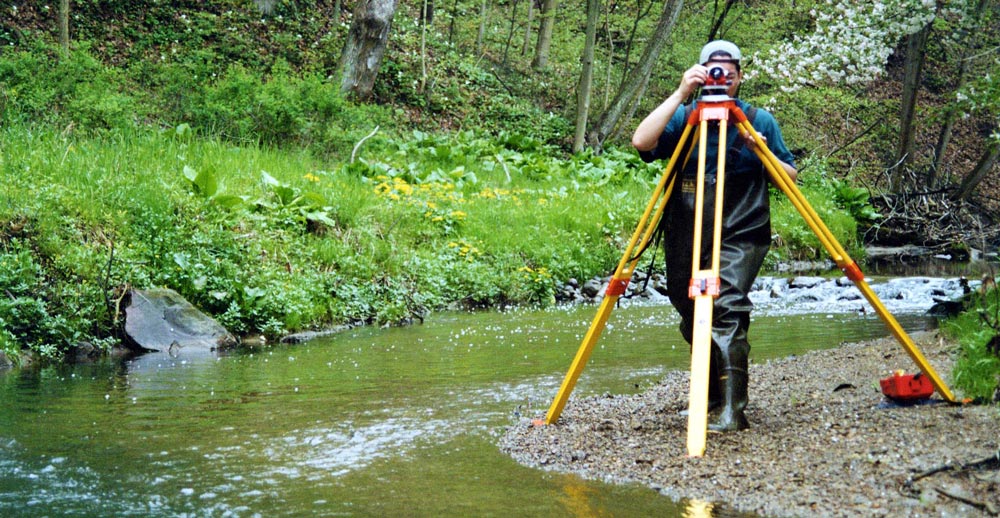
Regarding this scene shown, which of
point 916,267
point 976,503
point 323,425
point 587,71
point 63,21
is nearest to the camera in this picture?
point 976,503

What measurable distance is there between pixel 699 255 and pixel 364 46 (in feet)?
52.6

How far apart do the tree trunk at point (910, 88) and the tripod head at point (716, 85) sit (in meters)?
15.4

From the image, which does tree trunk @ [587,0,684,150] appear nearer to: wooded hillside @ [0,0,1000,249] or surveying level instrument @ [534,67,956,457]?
wooded hillside @ [0,0,1000,249]

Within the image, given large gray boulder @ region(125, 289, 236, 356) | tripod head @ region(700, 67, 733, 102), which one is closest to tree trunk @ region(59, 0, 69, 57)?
large gray boulder @ region(125, 289, 236, 356)

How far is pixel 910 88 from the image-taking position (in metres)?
18.7

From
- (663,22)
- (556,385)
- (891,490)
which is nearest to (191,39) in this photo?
(663,22)

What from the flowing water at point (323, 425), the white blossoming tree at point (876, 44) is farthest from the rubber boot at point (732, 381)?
the white blossoming tree at point (876, 44)

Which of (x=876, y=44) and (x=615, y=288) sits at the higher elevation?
(x=876, y=44)

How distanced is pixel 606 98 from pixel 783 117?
4564 mm

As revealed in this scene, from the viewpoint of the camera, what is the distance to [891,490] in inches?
129

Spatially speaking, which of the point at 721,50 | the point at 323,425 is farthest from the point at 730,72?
the point at 323,425

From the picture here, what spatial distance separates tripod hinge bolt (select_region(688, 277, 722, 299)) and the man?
433 mm

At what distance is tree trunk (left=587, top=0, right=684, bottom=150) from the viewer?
2061cm

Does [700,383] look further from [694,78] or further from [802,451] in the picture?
[694,78]
